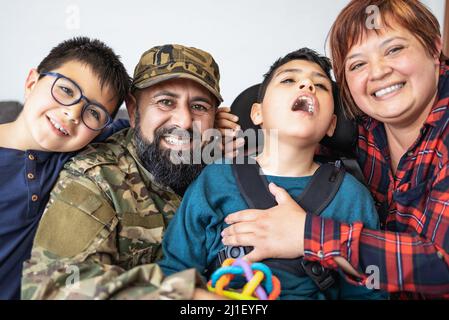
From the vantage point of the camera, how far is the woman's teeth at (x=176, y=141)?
5.17 feet

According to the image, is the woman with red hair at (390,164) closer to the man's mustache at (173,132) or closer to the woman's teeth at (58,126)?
the man's mustache at (173,132)

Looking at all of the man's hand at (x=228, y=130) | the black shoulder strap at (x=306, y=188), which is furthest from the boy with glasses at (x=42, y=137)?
the black shoulder strap at (x=306, y=188)

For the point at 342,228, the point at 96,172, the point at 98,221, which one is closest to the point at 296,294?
the point at 342,228

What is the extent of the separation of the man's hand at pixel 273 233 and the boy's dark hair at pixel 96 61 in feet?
2.40

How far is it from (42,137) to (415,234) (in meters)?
1.30

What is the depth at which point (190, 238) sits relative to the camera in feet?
4.49

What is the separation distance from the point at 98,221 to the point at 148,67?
65 cm

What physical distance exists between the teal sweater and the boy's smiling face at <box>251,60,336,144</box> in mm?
186

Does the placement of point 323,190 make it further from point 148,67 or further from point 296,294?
point 148,67

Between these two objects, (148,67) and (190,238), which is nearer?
(190,238)

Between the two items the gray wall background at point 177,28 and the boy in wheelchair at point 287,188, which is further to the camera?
the gray wall background at point 177,28

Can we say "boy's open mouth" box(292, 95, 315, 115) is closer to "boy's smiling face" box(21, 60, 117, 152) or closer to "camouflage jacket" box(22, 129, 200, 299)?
"camouflage jacket" box(22, 129, 200, 299)

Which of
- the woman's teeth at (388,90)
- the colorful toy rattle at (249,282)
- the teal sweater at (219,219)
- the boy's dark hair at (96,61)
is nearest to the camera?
the colorful toy rattle at (249,282)
